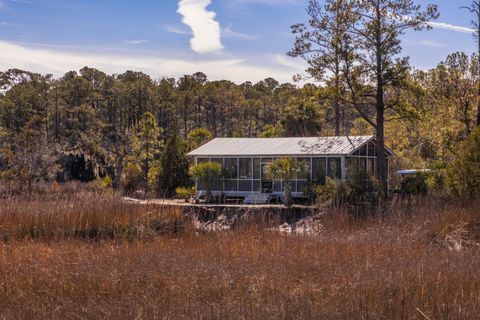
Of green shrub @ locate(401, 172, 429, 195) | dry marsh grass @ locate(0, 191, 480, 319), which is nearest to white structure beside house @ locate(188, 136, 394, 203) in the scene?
green shrub @ locate(401, 172, 429, 195)

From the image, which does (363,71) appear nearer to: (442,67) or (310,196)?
(442,67)

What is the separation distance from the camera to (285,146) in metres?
32.0

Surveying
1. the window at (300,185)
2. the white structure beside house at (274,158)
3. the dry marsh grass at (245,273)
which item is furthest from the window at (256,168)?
the dry marsh grass at (245,273)

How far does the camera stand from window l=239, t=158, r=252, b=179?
104 ft

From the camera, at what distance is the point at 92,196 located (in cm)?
1347

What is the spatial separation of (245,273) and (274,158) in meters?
23.5

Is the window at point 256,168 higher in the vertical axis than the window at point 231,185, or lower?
higher

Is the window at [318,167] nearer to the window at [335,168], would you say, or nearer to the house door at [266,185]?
the window at [335,168]

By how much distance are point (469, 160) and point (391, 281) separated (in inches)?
446

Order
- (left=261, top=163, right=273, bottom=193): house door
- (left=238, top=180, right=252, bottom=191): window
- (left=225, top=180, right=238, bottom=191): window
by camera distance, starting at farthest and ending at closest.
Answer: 1. (left=225, top=180, right=238, bottom=191): window
2. (left=238, top=180, right=252, bottom=191): window
3. (left=261, top=163, right=273, bottom=193): house door

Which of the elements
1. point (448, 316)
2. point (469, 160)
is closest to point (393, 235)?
point (448, 316)

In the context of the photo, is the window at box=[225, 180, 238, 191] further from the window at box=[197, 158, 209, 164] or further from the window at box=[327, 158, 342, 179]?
the window at box=[327, 158, 342, 179]

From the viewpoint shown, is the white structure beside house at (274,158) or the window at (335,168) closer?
the window at (335,168)

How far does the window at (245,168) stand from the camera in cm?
3184
